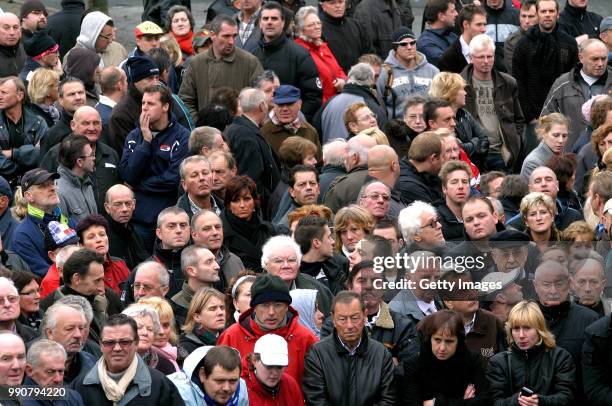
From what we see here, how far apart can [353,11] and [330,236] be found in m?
7.62

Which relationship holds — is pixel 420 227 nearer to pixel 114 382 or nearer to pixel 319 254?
pixel 319 254

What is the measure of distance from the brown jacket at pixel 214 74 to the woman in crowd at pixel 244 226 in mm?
3242

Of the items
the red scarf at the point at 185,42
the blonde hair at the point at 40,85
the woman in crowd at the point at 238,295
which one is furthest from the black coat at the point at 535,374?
the red scarf at the point at 185,42

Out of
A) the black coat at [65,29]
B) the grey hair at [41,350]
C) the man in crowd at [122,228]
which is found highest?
the grey hair at [41,350]

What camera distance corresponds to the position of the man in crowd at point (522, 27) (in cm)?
1983

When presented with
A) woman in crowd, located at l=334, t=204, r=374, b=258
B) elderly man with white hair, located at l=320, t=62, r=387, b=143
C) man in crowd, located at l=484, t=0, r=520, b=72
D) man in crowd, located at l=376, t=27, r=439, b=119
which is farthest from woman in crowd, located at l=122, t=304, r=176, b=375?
man in crowd, located at l=484, t=0, r=520, b=72

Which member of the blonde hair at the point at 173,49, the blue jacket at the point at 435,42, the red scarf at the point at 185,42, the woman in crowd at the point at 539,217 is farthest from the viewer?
the red scarf at the point at 185,42

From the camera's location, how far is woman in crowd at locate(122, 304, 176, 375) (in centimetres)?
1241

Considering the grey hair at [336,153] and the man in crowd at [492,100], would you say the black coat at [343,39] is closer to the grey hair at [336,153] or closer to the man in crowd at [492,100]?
the man in crowd at [492,100]

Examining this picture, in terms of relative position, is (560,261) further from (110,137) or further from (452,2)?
(452,2)

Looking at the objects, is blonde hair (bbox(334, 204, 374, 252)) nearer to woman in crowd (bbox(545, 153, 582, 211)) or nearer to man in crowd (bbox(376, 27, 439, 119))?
woman in crowd (bbox(545, 153, 582, 211))

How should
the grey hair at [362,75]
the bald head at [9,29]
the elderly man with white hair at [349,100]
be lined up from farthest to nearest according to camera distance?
the bald head at [9,29]
the grey hair at [362,75]
the elderly man with white hair at [349,100]

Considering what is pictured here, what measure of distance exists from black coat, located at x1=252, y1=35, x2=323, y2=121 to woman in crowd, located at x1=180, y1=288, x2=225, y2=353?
5407 millimetres

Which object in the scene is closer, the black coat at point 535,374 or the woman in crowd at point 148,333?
the woman in crowd at point 148,333
